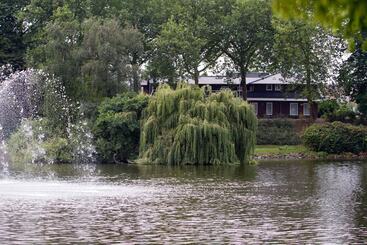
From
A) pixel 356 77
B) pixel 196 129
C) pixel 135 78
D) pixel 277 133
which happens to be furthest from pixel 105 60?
pixel 356 77

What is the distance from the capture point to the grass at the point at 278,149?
60.9 meters

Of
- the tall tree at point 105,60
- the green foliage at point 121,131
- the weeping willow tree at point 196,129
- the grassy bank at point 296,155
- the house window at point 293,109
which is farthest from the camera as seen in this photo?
the house window at point 293,109

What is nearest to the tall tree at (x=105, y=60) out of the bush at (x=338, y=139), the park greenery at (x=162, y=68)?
the park greenery at (x=162, y=68)

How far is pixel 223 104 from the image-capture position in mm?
48562

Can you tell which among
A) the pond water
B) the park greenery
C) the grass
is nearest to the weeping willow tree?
the park greenery

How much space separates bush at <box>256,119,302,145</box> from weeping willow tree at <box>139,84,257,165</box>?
57.4ft

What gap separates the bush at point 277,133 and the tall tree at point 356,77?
570 centimetres

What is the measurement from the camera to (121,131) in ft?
168

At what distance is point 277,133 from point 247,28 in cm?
1153

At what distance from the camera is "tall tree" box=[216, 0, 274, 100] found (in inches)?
2864

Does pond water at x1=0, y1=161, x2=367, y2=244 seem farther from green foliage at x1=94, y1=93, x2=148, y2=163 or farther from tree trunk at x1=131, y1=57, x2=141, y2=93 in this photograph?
tree trunk at x1=131, y1=57, x2=141, y2=93

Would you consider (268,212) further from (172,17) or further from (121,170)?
(172,17)

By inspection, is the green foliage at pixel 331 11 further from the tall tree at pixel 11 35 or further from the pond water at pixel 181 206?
the tall tree at pixel 11 35

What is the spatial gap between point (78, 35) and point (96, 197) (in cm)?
3426
